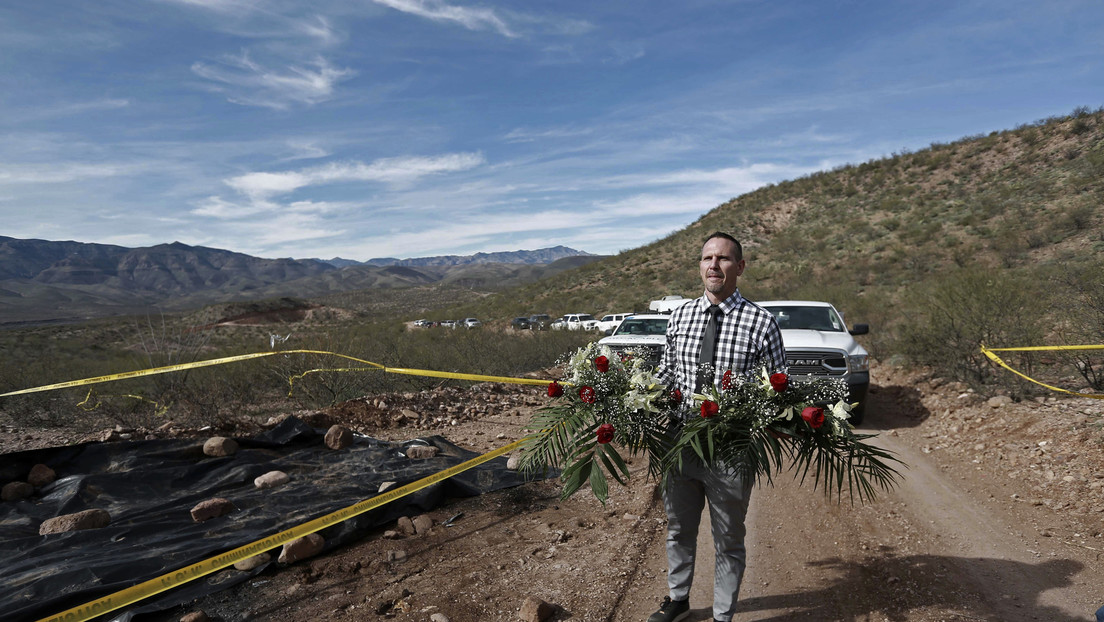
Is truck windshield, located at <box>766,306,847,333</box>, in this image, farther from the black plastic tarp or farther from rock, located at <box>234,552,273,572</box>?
rock, located at <box>234,552,273,572</box>

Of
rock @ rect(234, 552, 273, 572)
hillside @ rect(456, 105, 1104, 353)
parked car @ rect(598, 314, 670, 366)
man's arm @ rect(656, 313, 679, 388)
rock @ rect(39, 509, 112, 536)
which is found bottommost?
rock @ rect(234, 552, 273, 572)

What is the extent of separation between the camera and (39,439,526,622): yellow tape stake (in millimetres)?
2908

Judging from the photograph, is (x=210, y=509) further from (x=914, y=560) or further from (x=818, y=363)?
(x=818, y=363)

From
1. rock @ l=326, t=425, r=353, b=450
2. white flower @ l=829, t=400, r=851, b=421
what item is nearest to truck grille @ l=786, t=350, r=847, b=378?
→ white flower @ l=829, t=400, r=851, b=421

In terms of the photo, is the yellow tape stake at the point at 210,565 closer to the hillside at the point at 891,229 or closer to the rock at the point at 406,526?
the rock at the point at 406,526

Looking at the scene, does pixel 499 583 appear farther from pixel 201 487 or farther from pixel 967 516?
pixel 967 516

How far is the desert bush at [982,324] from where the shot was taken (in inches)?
318

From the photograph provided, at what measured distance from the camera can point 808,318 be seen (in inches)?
359

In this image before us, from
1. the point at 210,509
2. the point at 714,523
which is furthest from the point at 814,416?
the point at 210,509

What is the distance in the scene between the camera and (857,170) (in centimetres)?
4391

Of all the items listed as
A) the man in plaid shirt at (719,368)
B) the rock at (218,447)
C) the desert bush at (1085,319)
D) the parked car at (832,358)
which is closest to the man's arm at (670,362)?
the man in plaid shirt at (719,368)

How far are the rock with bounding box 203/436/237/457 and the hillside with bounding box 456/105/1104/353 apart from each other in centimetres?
1371

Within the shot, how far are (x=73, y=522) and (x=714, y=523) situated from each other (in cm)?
458

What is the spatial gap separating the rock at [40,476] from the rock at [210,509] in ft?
5.86
